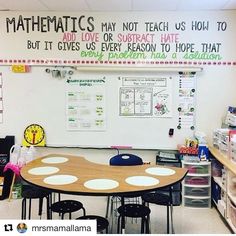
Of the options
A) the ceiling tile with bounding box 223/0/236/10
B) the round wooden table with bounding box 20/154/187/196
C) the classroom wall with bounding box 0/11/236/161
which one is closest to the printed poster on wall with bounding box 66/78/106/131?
the classroom wall with bounding box 0/11/236/161

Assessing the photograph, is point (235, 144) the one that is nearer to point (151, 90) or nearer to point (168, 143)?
point (168, 143)

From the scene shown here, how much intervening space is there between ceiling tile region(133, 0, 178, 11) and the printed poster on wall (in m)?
1.08

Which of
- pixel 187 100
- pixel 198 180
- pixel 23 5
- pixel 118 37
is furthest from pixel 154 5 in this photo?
pixel 198 180

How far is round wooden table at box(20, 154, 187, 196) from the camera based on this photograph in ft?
7.73

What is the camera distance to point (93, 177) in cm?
267

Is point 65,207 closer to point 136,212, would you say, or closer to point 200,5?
point 136,212

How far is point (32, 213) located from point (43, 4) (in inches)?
103

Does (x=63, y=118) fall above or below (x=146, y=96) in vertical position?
below

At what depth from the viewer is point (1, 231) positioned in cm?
130

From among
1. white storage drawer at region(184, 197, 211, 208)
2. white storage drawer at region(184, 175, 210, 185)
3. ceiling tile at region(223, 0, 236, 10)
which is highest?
ceiling tile at region(223, 0, 236, 10)

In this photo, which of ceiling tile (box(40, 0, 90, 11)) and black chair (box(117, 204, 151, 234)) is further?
ceiling tile (box(40, 0, 90, 11))

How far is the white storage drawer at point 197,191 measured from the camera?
13.2 feet

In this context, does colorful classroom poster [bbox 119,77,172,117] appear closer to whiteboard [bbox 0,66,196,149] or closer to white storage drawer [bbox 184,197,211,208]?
whiteboard [bbox 0,66,196,149]

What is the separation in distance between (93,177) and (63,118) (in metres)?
1.90
